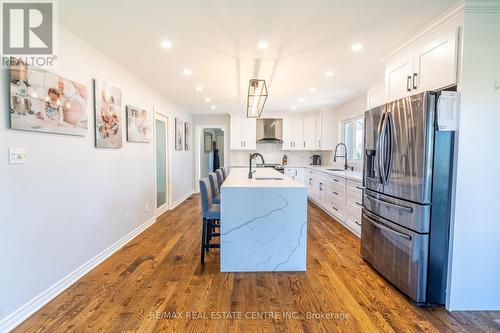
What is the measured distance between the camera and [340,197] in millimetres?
4242

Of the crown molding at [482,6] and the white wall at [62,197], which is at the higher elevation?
the crown molding at [482,6]

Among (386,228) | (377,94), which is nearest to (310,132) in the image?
(377,94)

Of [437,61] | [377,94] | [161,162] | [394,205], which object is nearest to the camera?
[437,61]

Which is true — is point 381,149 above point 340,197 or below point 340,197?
above

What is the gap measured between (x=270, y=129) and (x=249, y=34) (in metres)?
4.58

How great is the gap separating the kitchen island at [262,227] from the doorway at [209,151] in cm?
480

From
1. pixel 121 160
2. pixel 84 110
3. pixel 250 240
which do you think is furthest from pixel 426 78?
pixel 121 160

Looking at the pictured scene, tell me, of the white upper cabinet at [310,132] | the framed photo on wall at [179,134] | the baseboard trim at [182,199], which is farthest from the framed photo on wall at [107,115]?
the white upper cabinet at [310,132]

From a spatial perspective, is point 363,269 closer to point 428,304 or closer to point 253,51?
point 428,304

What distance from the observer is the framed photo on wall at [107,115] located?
272 cm

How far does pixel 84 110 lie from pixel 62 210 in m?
1.01

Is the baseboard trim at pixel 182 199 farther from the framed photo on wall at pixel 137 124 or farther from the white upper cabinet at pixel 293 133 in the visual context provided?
the white upper cabinet at pixel 293 133

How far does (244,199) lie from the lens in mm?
2533

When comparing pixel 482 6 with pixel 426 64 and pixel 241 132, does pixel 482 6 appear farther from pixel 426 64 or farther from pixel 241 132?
pixel 241 132
